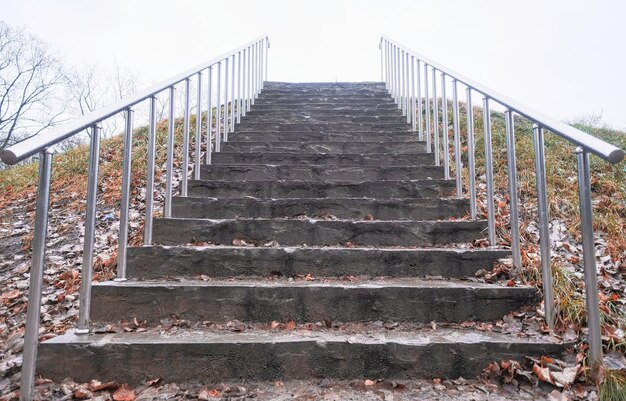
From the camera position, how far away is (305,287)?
6.63ft

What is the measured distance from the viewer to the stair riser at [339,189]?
3.20 metres

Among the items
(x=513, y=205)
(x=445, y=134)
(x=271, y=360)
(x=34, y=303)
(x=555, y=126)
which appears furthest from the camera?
(x=445, y=134)

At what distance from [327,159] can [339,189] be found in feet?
1.99

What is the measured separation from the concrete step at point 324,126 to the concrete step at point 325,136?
0.57 feet

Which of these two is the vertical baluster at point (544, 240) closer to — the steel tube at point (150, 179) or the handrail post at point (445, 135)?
the handrail post at point (445, 135)

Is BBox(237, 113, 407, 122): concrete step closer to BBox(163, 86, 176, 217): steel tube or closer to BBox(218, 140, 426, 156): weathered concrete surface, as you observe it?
BBox(218, 140, 426, 156): weathered concrete surface

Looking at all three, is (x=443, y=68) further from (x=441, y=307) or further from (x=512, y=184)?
(x=441, y=307)

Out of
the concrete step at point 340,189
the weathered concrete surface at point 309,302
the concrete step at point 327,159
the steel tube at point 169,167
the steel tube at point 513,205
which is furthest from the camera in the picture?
the concrete step at point 327,159

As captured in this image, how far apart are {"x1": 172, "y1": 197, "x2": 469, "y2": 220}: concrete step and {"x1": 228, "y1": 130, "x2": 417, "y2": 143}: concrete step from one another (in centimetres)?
151

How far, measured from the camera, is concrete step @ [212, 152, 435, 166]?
374 cm

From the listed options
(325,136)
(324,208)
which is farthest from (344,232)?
(325,136)

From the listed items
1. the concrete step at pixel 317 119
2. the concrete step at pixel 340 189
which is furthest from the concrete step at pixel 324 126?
the concrete step at pixel 340 189

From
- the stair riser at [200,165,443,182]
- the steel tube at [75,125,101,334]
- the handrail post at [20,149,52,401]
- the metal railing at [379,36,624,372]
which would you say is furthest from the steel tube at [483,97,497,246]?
the handrail post at [20,149,52,401]

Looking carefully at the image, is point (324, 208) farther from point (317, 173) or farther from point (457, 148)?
point (457, 148)
